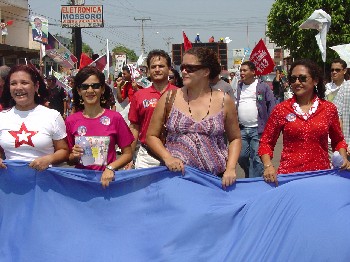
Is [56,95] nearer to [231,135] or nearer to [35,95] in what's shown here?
[35,95]

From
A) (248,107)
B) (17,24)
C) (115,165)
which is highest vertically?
(17,24)

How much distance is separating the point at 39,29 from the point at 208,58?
14469 millimetres

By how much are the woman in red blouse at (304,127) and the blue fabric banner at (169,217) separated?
0.80 ft

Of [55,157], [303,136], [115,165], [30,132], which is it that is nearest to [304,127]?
[303,136]

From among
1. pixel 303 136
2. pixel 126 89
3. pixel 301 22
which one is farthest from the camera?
pixel 301 22

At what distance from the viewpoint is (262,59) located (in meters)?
13.2

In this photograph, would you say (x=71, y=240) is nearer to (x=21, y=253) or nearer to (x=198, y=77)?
(x=21, y=253)

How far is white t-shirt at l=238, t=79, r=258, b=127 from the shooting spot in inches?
325

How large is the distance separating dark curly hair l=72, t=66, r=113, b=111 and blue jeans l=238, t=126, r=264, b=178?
325 centimetres

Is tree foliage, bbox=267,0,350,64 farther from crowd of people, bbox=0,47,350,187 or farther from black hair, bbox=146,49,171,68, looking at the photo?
crowd of people, bbox=0,47,350,187

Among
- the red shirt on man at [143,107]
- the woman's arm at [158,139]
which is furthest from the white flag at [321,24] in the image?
the woman's arm at [158,139]

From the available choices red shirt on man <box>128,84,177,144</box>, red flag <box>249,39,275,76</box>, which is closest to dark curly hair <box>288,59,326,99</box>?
red shirt on man <box>128,84,177,144</box>

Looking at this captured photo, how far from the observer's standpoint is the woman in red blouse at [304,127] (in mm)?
4789

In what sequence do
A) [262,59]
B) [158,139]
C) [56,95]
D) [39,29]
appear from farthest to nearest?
[39,29]
[56,95]
[262,59]
[158,139]
